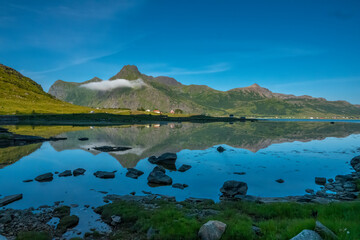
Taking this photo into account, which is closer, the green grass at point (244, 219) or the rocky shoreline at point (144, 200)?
the green grass at point (244, 219)

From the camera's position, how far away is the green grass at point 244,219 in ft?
36.3

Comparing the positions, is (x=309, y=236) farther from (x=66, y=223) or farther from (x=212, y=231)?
(x=66, y=223)

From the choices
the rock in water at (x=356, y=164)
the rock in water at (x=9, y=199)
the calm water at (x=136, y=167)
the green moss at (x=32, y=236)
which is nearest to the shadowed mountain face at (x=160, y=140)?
the calm water at (x=136, y=167)

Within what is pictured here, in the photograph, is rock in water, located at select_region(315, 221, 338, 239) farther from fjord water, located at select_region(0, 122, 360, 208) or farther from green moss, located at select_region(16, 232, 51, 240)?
green moss, located at select_region(16, 232, 51, 240)

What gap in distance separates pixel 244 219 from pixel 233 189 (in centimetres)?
906

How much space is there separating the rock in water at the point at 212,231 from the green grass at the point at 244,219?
0.32 metres

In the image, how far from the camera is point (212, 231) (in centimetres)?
1214

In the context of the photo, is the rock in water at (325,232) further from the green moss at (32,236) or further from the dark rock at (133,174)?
the dark rock at (133,174)

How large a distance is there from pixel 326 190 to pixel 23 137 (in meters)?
71.7

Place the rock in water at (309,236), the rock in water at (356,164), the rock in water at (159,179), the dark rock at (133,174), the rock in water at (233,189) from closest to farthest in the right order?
Answer: the rock in water at (309,236)
the rock in water at (233,189)
the rock in water at (159,179)
the dark rock at (133,174)
the rock in water at (356,164)

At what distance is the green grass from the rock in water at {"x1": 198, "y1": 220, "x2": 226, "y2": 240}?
32 cm

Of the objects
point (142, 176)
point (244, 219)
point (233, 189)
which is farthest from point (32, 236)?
point (233, 189)

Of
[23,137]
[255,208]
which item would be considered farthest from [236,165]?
[23,137]

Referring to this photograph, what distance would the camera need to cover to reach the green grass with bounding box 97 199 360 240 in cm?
1107
